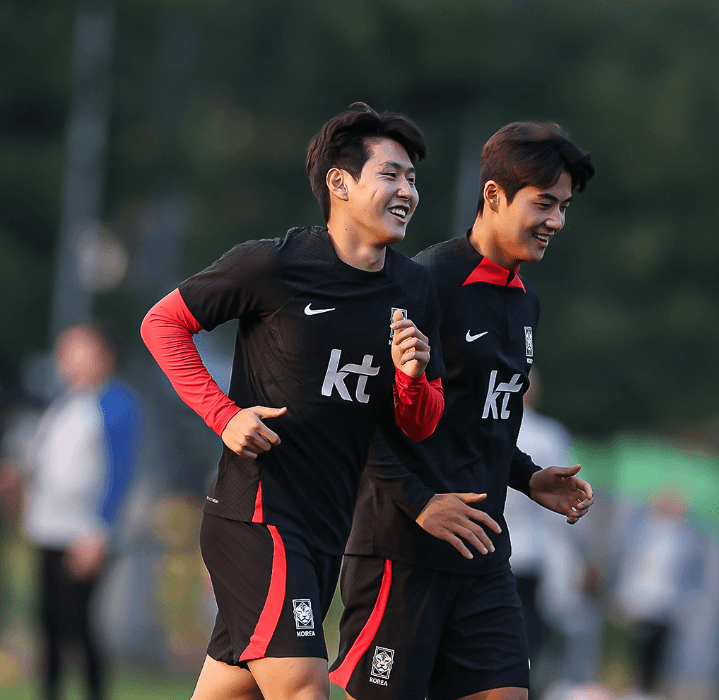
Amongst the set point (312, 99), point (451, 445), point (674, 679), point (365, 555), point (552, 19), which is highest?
point (552, 19)

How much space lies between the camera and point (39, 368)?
20.1m

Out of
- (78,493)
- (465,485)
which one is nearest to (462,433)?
(465,485)

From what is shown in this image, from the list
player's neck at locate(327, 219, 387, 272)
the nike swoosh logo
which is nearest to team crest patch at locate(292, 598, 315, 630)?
the nike swoosh logo

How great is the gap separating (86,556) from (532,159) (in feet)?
14.0

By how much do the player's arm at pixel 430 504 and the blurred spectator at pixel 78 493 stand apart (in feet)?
12.1

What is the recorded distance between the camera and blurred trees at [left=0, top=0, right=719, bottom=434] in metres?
20.7

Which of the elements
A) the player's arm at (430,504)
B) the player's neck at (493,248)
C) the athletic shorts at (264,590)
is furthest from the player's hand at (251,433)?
the player's neck at (493,248)

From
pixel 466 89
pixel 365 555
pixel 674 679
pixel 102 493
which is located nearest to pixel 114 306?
pixel 466 89

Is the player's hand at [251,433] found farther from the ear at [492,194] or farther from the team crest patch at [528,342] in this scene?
the ear at [492,194]

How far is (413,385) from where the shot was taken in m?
4.25

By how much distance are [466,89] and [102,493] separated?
15935 millimetres

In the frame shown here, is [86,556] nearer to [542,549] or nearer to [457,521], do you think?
[542,549]

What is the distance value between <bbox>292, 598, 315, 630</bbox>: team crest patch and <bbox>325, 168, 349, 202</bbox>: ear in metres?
1.40

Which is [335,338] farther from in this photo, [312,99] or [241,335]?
[312,99]
